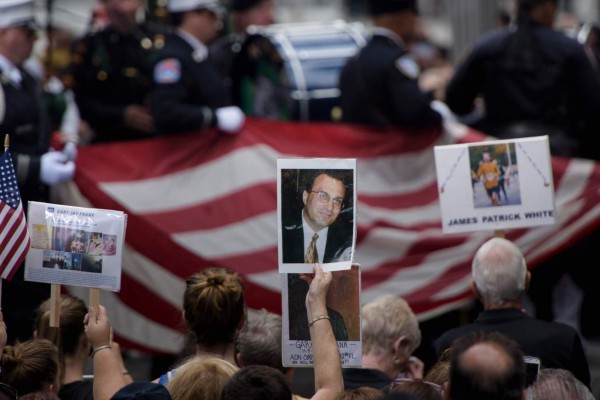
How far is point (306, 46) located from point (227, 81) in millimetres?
589

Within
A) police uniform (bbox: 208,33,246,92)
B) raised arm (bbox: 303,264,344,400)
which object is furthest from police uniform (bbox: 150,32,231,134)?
raised arm (bbox: 303,264,344,400)

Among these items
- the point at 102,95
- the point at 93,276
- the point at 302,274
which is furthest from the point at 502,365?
the point at 102,95

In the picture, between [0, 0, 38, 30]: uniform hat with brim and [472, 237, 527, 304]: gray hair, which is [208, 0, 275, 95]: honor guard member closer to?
[0, 0, 38, 30]: uniform hat with brim

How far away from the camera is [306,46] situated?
30.5 feet

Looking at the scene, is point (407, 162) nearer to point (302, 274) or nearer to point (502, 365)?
point (302, 274)

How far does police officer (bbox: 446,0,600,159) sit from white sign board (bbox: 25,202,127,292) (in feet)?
11.4

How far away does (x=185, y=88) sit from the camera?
7.76 metres

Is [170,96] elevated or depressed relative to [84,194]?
elevated

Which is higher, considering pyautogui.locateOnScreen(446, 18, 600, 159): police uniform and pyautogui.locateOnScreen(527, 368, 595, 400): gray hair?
pyautogui.locateOnScreen(446, 18, 600, 159): police uniform

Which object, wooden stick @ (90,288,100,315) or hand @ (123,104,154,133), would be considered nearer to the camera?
wooden stick @ (90,288,100,315)

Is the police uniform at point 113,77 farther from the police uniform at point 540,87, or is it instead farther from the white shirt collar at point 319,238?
the white shirt collar at point 319,238

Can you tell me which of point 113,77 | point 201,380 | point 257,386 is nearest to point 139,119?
point 113,77

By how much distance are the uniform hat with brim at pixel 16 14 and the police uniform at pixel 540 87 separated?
8.41ft

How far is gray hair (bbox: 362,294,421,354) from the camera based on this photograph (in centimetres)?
542
